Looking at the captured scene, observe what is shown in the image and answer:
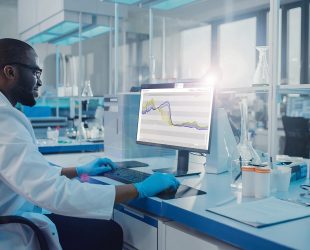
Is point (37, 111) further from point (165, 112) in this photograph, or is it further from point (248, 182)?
point (248, 182)

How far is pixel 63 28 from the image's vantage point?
13.6 ft

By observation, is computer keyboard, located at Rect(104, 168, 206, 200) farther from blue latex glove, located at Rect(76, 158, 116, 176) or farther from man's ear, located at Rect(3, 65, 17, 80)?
man's ear, located at Rect(3, 65, 17, 80)

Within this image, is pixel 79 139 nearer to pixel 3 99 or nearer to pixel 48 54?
pixel 3 99

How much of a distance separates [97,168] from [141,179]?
0.93 feet

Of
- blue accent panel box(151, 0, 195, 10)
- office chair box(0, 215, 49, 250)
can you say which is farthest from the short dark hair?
blue accent panel box(151, 0, 195, 10)

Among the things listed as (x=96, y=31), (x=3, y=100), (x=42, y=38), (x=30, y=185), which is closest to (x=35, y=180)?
(x=30, y=185)

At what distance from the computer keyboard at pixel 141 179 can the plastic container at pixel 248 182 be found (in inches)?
5.5

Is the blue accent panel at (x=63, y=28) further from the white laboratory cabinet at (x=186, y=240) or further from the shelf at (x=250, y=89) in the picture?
the white laboratory cabinet at (x=186, y=240)

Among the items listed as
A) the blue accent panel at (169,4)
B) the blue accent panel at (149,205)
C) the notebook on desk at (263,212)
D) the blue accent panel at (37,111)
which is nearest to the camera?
the notebook on desk at (263,212)

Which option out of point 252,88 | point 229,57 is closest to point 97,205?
point 252,88

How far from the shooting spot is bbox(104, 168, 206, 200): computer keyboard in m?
1.28

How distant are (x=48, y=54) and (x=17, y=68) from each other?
5.30 meters

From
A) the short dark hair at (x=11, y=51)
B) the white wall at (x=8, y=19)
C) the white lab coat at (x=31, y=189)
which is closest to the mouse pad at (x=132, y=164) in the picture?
the white lab coat at (x=31, y=189)

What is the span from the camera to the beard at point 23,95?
1.36 metres
